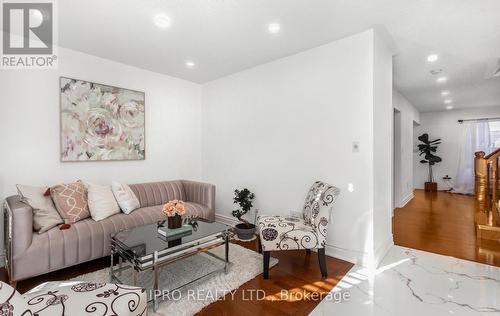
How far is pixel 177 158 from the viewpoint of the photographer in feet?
13.5

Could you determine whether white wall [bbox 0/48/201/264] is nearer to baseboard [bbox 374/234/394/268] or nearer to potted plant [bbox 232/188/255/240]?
potted plant [bbox 232/188/255/240]

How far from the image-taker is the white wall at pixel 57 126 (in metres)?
2.57

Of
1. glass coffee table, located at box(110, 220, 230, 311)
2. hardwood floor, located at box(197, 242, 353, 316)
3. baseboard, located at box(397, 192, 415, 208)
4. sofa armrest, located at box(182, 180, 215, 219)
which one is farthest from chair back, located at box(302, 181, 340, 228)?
baseboard, located at box(397, 192, 415, 208)

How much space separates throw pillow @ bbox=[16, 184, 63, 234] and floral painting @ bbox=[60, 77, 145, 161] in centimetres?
64

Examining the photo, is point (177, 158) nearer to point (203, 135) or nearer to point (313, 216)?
point (203, 135)

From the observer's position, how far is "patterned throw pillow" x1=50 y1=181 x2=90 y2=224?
244 centimetres

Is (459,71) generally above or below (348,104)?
above

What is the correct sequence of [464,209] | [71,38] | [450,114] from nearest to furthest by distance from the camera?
1. [71,38]
2. [464,209]
3. [450,114]

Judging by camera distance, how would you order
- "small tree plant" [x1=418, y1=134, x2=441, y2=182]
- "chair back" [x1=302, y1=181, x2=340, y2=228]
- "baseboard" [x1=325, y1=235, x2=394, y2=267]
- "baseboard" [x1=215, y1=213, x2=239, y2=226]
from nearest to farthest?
1. "chair back" [x1=302, y1=181, x2=340, y2=228]
2. "baseboard" [x1=325, y1=235, x2=394, y2=267]
3. "baseboard" [x1=215, y1=213, x2=239, y2=226]
4. "small tree plant" [x1=418, y1=134, x2=441, y2=182]

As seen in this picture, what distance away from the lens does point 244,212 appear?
357 centimetres

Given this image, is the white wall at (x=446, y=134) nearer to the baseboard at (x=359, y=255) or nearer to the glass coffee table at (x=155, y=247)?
the baseboard at (x=359, y=255)

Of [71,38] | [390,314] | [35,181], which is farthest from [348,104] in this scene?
[35,181]

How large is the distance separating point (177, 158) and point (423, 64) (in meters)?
4.03

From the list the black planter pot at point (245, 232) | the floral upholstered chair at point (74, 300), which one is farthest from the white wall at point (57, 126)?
the floral upholstered chair at point (74, 300)
